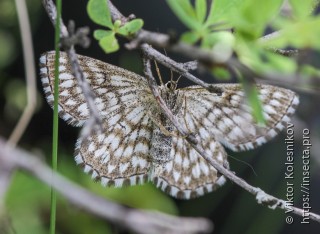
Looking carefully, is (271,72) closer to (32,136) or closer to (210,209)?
(210,209)

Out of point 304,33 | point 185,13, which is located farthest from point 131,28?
point 304,33

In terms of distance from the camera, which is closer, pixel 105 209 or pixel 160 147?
pixel 105 209

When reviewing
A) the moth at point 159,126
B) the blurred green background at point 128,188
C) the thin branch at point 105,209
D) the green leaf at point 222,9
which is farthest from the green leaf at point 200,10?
the blurred green background at point 128,188

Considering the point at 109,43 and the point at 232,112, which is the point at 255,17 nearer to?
the point at 109,43

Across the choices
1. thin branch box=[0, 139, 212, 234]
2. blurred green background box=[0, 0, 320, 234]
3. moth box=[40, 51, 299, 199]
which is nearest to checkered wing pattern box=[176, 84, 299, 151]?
moth box=[40, 51, 299, 199]

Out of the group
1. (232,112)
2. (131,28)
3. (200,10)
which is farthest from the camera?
(232,112)

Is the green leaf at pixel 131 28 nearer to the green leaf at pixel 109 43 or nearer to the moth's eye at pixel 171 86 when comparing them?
the green leaf at pixel 109 43
